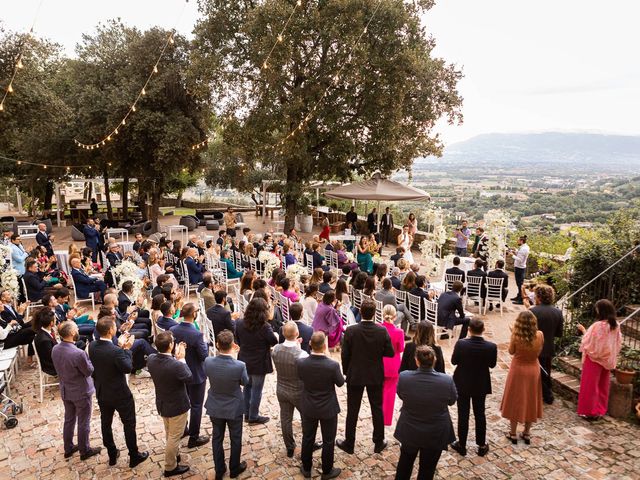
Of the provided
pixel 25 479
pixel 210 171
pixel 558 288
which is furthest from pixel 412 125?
pixel 210 171

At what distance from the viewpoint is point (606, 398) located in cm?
535

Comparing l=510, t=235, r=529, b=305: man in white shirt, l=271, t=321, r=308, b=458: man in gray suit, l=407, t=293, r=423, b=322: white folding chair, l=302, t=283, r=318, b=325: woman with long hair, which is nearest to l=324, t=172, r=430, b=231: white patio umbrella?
l=510, t=235, r=529, b=305: man in white shirt

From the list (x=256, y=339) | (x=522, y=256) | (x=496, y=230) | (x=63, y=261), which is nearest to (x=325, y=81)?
(x=496, y=230)

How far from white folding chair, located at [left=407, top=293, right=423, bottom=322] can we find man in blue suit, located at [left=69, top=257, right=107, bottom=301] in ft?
19.6

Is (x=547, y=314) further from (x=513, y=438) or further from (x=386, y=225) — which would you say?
(x=386, y=225)

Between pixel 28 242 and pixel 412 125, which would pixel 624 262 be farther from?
pixel 28 242

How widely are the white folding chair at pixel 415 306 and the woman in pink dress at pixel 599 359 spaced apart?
253 centimetres

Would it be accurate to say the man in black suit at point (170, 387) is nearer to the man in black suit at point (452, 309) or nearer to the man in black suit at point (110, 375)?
the man in black suit at point (110, 375)

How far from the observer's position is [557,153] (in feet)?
122

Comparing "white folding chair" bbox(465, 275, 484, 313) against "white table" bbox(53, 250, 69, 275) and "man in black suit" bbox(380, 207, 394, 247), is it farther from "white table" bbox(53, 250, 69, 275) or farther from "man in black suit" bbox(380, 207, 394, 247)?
"white table" bbox(53, 250, 69, 275)

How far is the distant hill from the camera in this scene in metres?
28.7

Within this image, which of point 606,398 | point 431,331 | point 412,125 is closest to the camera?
point 431,331

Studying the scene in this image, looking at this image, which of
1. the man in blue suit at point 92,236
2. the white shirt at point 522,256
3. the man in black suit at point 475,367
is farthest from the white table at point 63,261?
the white shirt at point 522,256

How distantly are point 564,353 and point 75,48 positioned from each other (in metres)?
21.1
